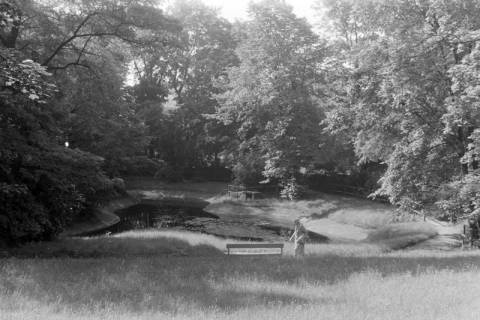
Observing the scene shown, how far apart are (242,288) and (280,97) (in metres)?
36.8

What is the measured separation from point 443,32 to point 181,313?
2038cm

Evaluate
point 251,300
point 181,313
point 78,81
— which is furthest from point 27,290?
point 78,81

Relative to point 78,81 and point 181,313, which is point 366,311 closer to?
point 181,313

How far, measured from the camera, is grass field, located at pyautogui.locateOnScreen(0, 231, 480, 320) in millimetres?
9258

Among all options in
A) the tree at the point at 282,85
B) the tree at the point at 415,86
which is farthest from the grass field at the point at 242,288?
the tree at the point at 282,85

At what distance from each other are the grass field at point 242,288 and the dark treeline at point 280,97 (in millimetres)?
4027

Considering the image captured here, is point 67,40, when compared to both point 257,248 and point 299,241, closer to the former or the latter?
point 257,248

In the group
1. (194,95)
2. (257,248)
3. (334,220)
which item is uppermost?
(194,95)

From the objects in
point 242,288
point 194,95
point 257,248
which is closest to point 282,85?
point 194,95

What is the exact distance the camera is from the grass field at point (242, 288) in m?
9.26

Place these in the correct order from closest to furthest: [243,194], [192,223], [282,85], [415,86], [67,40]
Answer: [67,40] → [415,86] → [192,223] → [282,85] → [243,194]

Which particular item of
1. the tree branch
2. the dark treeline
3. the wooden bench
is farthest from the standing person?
the tree branch

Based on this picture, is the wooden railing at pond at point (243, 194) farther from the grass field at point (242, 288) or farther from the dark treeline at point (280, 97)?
the grass field at point (242, 288)

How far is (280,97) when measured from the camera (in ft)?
155
